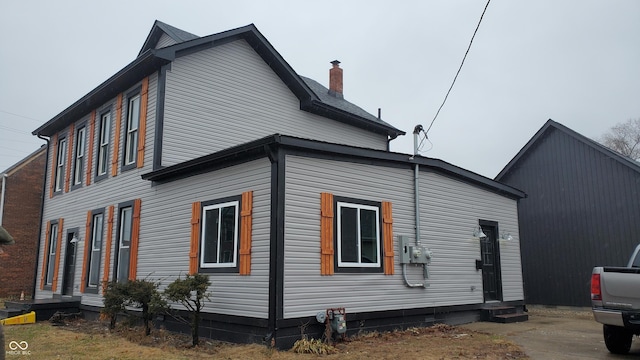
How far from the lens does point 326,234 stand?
8695 mm

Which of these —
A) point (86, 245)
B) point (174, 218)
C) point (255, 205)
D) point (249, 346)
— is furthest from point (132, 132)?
point (249, 346)

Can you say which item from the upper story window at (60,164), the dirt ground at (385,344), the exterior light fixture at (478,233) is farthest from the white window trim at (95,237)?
the exterior light fixture at (478,233)

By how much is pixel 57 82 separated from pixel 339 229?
45.0 metres

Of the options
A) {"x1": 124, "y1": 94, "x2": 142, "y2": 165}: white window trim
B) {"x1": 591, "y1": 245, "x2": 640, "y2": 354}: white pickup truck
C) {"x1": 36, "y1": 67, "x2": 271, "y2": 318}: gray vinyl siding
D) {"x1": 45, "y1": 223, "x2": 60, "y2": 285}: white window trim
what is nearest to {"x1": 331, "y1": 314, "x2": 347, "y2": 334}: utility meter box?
{"x1": 36, "y1": 67, "x2": 271, "y2": 318}: gray vinyl siding

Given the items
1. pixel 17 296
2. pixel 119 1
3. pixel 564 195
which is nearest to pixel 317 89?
pixel 119 1

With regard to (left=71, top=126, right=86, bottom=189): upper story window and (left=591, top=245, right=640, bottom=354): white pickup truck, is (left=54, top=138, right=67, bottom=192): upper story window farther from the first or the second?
(left=591, top=245, right=640, bottom=354): white pickup truck

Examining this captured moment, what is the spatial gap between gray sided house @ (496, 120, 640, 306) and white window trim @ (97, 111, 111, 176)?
12854 millimetres

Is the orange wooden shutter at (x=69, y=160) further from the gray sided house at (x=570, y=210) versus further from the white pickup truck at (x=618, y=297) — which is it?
the white pickup truck at (x=618, y=297)

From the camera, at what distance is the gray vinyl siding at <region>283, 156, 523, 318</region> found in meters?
8.33

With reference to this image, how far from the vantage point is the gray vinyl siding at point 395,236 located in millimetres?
8328

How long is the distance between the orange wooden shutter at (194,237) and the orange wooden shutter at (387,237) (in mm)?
3620

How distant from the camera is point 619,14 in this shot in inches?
387

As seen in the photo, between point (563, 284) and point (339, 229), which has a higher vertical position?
point (339, 229)

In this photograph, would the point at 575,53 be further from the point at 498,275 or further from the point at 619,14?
the point at 498,275
